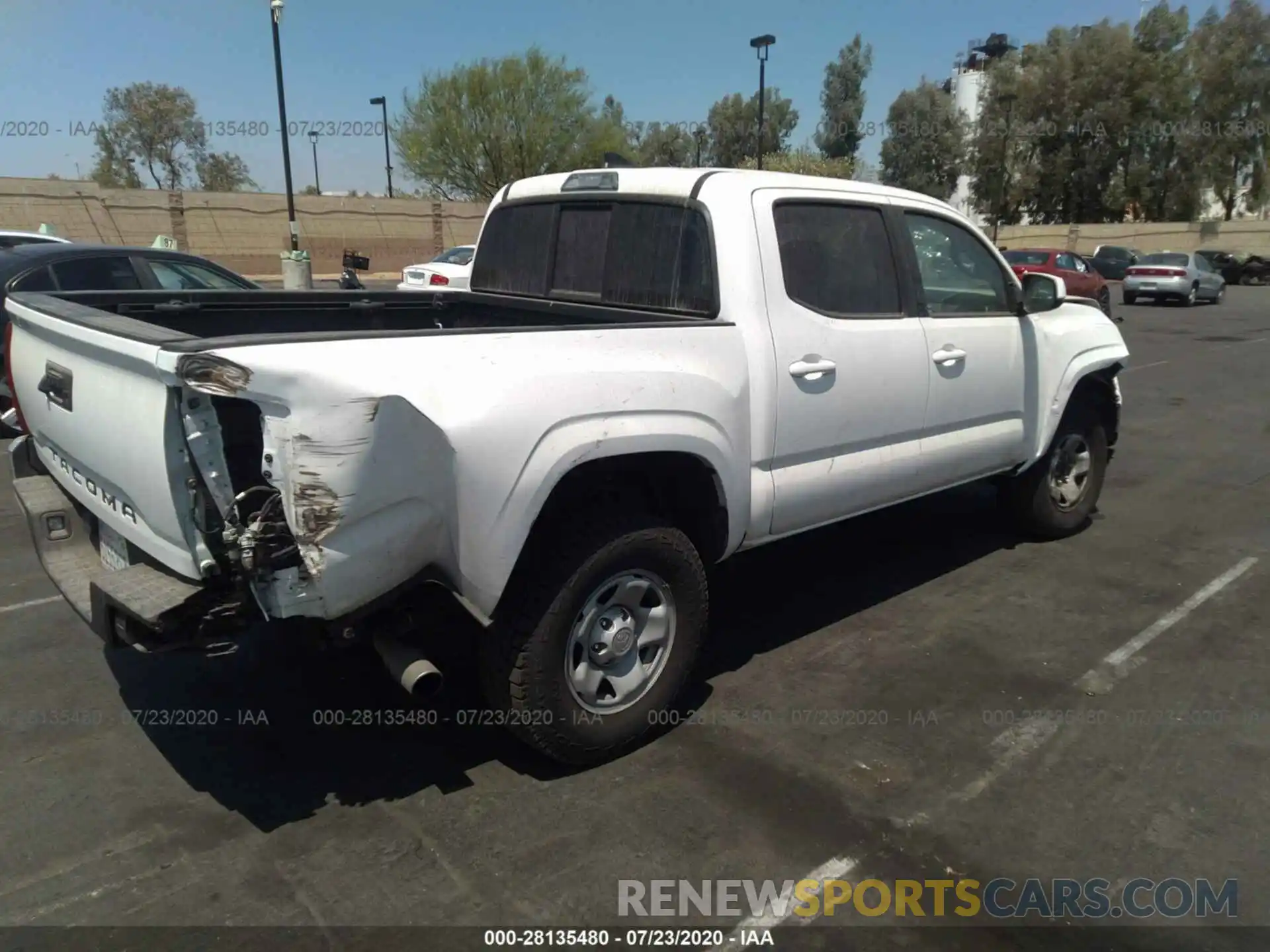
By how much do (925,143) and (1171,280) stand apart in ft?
106

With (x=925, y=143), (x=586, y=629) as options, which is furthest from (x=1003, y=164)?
(x=586, y=629)

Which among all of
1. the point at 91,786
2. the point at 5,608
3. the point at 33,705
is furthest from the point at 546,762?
the point at 5,608

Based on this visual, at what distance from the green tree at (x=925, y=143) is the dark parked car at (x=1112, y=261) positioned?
1960cm

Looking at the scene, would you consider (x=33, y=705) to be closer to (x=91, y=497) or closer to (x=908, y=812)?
(x=91, y=497)

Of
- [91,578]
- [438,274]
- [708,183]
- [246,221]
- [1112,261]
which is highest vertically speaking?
[246,221]

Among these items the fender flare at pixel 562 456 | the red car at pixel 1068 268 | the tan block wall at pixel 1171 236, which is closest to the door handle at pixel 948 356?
the fender flare at pixel 562 456

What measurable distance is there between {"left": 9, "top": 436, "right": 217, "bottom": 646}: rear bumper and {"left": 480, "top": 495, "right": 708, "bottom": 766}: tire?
37.0 inches

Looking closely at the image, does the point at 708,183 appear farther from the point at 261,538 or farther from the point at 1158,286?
the point at 1158,286

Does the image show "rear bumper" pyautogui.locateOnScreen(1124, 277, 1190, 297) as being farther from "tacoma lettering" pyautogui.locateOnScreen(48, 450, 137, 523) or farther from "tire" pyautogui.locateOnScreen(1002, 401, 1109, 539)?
"tacoma lettering" pyautogui.locateOnScreen(48, 450, 137, 523)

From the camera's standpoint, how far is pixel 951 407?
15.1ft

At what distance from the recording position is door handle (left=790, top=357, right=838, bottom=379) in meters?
3.75

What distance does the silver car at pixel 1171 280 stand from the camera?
90.5 feet

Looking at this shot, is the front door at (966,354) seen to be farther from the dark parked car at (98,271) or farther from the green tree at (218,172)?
the green tree at (218,172)

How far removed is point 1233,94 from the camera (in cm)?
5031
